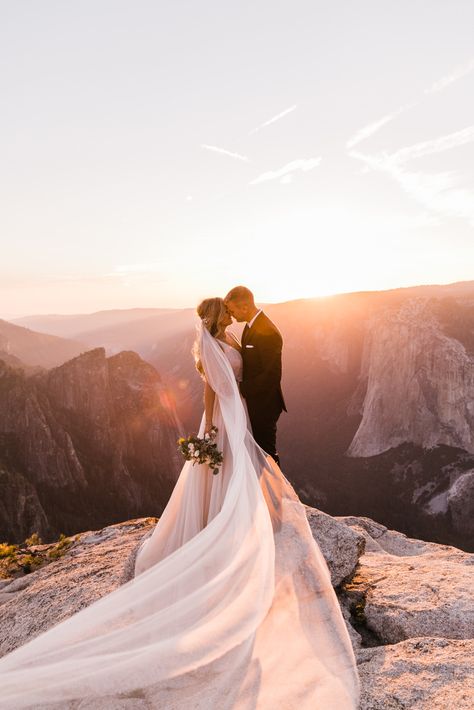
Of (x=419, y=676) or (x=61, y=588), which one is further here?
(x=61, y=588)

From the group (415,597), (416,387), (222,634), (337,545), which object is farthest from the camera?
(416,387)

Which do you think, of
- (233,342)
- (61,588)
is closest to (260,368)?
(233,342)

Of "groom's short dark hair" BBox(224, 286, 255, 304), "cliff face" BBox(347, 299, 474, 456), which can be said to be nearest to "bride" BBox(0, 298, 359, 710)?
"groom's short dark hair" BBox(224, 286, 255, 304)

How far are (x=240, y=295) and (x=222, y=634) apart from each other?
3.24 meters

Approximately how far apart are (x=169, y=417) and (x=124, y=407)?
7021 millimetres

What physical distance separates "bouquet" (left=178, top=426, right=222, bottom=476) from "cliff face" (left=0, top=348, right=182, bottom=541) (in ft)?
145

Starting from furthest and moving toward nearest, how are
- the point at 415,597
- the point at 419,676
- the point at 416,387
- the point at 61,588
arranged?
the point at 416,387 → the point at 61,588 → the point at 415,597 → the point at 419,676

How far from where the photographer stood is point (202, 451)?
496cm

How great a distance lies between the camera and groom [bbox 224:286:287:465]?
506 cm

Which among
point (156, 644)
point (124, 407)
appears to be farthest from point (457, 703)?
point (124, 407)

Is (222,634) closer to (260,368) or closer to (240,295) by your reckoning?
(260,368)

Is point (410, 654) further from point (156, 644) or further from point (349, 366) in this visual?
point (349, 366)

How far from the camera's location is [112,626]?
10.4ft

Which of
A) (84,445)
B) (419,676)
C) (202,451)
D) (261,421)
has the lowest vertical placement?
(84,445)
